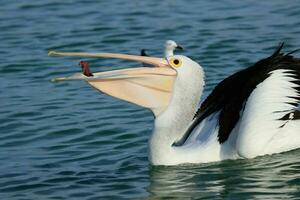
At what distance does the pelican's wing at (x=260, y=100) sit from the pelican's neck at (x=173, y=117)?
0.25 metres

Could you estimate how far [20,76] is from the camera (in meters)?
11.8

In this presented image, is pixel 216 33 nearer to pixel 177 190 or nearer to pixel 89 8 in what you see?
pixel 89 8

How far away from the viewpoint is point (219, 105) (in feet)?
28.0

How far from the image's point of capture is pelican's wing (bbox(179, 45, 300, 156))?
8242mm

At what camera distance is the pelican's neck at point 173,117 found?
8.44 m

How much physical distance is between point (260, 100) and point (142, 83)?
0.90 meters

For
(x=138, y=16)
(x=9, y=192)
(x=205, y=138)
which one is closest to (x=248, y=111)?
(x=205, y=138)

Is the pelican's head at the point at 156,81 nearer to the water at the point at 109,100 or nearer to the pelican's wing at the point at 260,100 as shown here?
the pelican's wing at the point at 260,100

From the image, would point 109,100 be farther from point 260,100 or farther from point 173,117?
point 260,100

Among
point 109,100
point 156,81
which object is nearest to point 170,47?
point 156,81

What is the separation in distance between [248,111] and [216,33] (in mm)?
4985

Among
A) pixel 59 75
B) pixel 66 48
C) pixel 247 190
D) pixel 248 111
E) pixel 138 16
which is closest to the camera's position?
pixel 247 190

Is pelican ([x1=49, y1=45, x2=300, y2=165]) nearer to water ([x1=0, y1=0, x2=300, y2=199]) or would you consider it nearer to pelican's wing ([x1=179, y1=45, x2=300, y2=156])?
pelican's wing ([x1=179, y1=45, x2=300, y2=156])

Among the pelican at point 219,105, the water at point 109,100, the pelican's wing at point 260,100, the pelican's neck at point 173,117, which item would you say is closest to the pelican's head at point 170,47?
the pelican at point 219,105
